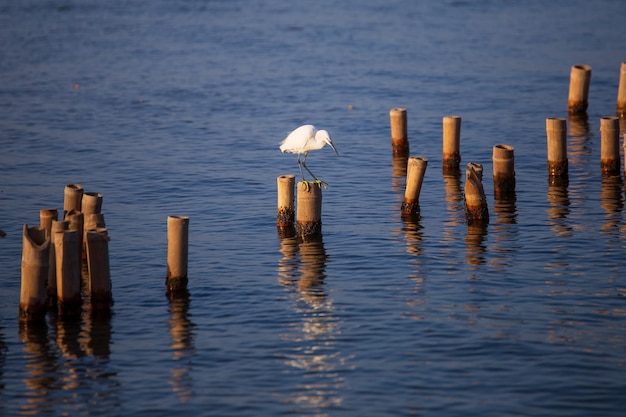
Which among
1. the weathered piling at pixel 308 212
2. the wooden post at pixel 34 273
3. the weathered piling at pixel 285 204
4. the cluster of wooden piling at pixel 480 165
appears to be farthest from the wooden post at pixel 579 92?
the wooden post at pixel 34 273

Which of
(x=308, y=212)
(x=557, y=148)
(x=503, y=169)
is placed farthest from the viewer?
(x=557, y=148)

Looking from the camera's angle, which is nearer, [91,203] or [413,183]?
[91,203]

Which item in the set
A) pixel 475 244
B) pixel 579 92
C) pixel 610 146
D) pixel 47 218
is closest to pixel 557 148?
pixel 610 146

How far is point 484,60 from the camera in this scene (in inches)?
1939

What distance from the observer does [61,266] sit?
17109 mm

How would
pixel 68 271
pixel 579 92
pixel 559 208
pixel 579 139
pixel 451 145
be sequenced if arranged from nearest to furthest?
pixel 68 271 → pixel 559 208 → pixel 451 145 → pixel 579 139 → pixel 579 92

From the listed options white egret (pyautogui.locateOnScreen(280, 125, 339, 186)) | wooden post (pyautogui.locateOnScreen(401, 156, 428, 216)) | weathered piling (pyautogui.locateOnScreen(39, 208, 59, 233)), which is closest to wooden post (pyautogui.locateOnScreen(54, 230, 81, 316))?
weathered piling (pyautogui.locateOnScreen(39, 208, 59, 233))

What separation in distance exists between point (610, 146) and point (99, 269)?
572 inches

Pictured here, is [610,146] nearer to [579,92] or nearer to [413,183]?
[413,183]

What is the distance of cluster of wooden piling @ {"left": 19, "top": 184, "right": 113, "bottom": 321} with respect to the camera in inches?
665

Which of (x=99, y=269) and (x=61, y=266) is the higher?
(x=61, y=266)

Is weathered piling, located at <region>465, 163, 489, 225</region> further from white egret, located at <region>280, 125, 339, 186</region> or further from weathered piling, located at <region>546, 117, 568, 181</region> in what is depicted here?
weathered piling, located at <region>546, 117, 568, 181</region>

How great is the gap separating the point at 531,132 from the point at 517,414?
20.6 meters

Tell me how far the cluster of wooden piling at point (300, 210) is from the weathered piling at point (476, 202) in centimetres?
348
